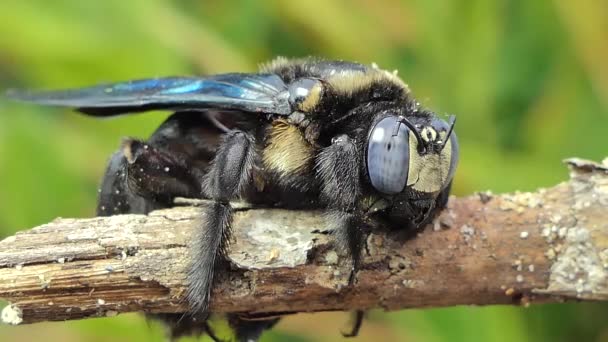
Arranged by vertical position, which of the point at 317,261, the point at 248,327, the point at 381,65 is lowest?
the point at 248,327

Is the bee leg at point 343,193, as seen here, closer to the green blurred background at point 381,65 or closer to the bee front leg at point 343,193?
the bee front leg at point 343,193

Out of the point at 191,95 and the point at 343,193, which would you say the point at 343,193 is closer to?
the point at 343,193

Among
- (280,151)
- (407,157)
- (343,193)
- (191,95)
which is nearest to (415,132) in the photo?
(407,157)

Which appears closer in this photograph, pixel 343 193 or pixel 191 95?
pixel 343 193

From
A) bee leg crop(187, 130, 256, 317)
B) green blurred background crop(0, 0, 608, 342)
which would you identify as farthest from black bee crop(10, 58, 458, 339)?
green blurred background crop(0, 0, 608, 342)

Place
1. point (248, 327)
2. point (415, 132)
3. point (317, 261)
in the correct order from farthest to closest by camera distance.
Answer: point (248, 327) < point (415, 132) < point (317, 261)

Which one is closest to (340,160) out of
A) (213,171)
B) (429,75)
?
(213,171)

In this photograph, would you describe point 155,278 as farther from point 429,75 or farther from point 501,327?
point 429,75
